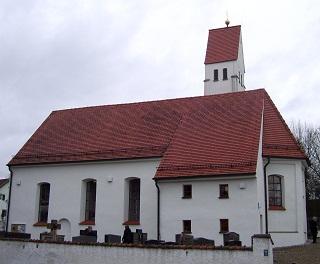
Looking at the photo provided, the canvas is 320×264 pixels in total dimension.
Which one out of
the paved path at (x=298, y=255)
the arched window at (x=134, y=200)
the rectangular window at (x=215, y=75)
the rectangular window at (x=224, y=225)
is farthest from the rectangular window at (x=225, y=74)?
the rectangular window at (x=224, y=225)

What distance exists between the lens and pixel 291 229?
23125mm

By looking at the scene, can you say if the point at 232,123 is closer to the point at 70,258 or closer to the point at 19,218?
the point at 70,258

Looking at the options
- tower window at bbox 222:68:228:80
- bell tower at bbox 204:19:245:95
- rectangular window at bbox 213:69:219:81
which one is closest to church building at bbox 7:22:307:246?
bell tower at bbox 204:19:245:95

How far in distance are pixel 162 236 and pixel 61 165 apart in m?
8.93

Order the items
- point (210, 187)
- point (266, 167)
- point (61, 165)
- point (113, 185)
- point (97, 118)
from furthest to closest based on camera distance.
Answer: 1. point (97, 118)
2. point (61, 165)
3. point (113, 185)
4. point (266, 167)
5. point (210, 187)

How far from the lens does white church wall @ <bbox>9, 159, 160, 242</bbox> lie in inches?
997

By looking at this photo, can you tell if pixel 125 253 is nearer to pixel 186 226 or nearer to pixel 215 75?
pixel 186 226

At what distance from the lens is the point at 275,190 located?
24.0 meters

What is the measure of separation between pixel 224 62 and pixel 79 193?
23322 millimetres

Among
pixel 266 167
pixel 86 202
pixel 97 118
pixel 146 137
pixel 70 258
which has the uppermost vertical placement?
pixel 97 118

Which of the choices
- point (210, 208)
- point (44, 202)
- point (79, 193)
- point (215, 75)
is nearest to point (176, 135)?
point (210, 208)

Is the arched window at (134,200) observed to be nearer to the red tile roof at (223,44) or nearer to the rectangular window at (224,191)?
the rectangular window at (224,191)

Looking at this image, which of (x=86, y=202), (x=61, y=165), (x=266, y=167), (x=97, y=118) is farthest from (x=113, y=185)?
(x=266, y=167)

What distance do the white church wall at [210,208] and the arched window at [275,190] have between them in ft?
10.2
